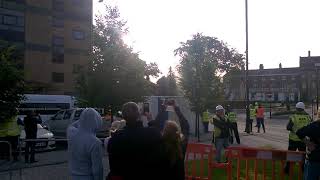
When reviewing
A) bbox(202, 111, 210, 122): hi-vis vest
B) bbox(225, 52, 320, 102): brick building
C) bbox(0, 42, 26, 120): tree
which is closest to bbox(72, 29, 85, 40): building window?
bbox(202, 111, 210, 122): hi-vis vest

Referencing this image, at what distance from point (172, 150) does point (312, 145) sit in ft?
9.09

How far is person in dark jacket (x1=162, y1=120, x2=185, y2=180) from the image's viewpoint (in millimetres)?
5168

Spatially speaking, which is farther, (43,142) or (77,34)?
(77,34)

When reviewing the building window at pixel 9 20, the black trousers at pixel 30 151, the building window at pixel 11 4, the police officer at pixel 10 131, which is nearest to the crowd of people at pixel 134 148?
the black trousers at pixel 30 151

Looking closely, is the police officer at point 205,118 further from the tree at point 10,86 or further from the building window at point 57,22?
the building window at point 57,22

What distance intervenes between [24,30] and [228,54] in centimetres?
4730

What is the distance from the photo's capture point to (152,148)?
4969 millimetres

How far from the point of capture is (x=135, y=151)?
4.93 m

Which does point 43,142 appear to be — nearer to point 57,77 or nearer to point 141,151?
point 141,151

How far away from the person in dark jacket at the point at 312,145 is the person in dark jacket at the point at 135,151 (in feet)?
9.10

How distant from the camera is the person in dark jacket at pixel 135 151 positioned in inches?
195

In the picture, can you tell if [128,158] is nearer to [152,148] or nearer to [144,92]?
[152,148]

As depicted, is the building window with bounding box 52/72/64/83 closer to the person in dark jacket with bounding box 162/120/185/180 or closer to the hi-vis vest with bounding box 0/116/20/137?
the hi-vis vest with bounding box 0/116/20/137

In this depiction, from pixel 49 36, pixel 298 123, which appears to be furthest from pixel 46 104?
pixel 49 36
